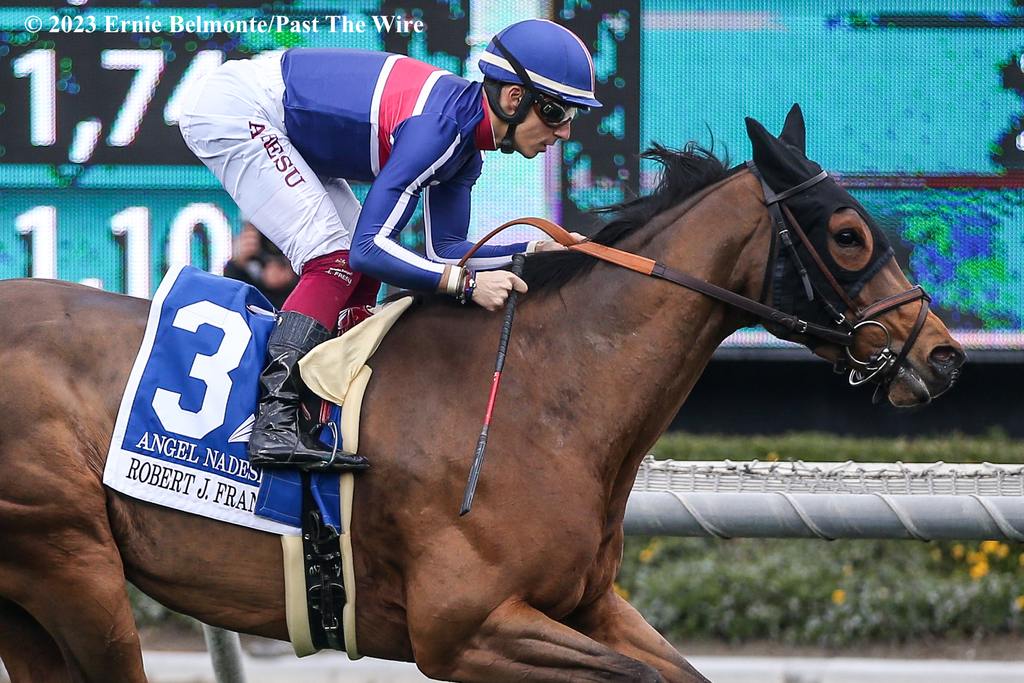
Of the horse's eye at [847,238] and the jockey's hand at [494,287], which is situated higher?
the horse's eye at [847,238]

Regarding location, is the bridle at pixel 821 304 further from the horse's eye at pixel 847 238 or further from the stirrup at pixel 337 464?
the stirrup at pixel 337 464

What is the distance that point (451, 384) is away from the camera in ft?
10.7

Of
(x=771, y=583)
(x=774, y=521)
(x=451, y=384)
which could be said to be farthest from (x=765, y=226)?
(x=771, y=583)

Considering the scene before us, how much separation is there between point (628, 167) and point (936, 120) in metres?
1.25

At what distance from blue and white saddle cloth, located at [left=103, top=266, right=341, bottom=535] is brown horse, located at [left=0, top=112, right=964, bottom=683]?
4 cm

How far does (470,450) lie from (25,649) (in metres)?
1.16

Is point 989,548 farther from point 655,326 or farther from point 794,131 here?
point 655,326

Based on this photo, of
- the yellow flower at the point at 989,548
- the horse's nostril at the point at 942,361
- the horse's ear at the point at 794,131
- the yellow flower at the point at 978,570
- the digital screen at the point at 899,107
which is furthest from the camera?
the digital screen at the point at 899,107

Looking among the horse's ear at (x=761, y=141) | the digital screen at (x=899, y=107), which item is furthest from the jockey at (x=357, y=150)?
the digital screen at (x=899, y=107)

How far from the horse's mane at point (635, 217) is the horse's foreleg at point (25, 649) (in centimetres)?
113

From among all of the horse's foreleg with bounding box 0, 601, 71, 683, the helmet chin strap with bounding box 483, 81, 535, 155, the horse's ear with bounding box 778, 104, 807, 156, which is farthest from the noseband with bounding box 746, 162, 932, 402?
the horse's foreleg with bounding box 0, 601, 71, 683

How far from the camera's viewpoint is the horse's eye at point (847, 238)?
127 inches

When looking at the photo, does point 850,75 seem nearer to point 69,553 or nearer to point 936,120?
point 936,120

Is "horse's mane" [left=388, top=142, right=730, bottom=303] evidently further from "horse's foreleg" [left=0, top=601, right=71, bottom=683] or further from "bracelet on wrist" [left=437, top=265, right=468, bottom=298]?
"horse's foreleg" [left=0, top=601, right=71, bottom=683]
